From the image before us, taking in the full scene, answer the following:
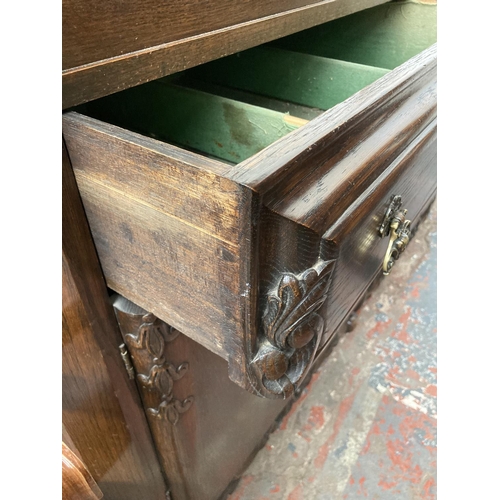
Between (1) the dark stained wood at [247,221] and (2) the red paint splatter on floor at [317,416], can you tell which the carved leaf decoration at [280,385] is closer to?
(1) the dark stained wood at [247,221]

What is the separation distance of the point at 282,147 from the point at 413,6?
736 mm

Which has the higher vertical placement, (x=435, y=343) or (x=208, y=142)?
(x=208, y=142)

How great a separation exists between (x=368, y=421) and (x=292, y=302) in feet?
2.96

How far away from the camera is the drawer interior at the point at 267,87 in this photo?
576 mm

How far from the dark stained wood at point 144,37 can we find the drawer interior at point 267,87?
0.31ft

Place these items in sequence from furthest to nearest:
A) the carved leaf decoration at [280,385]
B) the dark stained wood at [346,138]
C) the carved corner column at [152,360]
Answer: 1. the carved corner column at [152,360]
2. the carved leaf decoration at [280,385]
3. the dark stained wood at [346,138]

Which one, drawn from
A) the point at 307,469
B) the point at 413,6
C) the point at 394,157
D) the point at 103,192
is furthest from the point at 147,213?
the point at 307,469

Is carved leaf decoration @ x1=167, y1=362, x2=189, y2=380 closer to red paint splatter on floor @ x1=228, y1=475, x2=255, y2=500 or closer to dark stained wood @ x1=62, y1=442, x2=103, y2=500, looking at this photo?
dark stained wood @ x1=62, y1=442, x2=103, y2=500

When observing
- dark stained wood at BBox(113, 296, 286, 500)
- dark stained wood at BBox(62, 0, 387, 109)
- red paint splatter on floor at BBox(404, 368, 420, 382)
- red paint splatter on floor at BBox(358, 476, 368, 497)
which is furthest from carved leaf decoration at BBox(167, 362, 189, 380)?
red paint splatter on floor at BBox(404, 368, 420, 382)

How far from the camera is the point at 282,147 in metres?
0.33

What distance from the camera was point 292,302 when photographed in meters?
0.37

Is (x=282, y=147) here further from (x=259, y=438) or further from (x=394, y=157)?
(x=259, y=438)

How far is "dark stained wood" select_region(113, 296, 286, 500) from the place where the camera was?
56 cm

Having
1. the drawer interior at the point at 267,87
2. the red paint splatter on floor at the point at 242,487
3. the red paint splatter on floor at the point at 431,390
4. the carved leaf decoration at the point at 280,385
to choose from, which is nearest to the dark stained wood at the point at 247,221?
the carved leaf decoration at the point at 280,385
